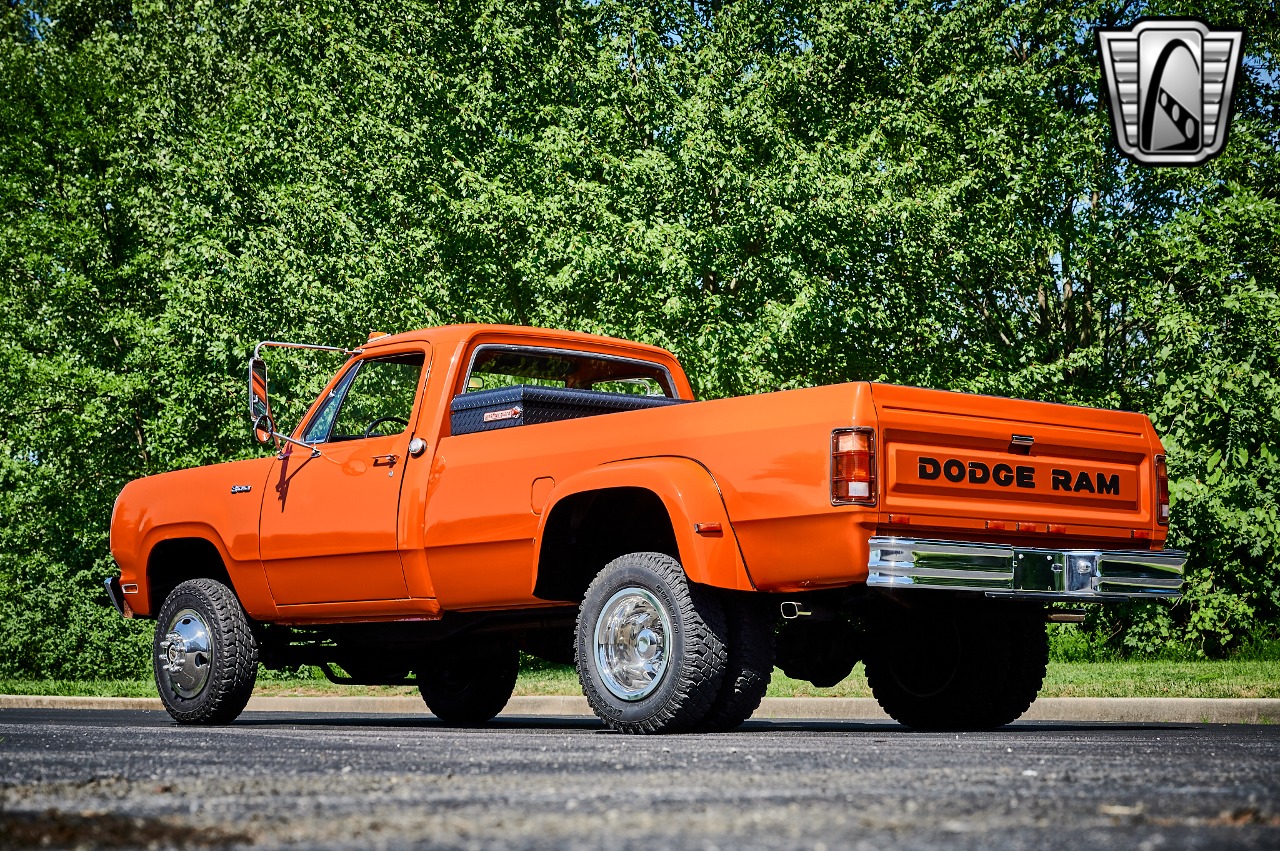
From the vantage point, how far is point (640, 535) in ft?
28.0

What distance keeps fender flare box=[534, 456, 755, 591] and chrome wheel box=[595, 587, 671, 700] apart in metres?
0.39

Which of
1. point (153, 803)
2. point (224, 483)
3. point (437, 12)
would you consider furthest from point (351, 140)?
point (153, 803)

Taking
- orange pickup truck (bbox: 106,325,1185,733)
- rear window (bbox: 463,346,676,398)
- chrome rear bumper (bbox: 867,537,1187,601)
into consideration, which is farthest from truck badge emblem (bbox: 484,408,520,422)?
chrome rear bumper (bbox: 867,537,1187,601)

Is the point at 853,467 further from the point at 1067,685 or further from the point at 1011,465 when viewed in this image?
the point at 1067,685

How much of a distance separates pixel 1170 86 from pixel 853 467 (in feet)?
41.3

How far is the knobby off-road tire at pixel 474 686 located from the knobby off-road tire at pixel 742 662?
3531 mm

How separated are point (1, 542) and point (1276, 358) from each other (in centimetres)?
2222

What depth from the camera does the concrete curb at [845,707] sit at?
11.2 meters

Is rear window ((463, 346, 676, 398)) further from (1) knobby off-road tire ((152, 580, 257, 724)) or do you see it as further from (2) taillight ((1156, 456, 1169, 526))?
(2) taillight ((1156, 456, 1169, 526))

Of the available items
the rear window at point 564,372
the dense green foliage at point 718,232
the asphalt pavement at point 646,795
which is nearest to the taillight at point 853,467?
the asphalt pavement at point 646,795

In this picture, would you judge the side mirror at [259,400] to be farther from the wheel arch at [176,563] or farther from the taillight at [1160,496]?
the taillight at [1160,496]

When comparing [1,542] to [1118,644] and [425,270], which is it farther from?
[1118,644]

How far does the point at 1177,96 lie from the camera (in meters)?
17.8

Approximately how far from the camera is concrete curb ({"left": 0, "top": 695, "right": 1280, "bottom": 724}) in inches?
442
